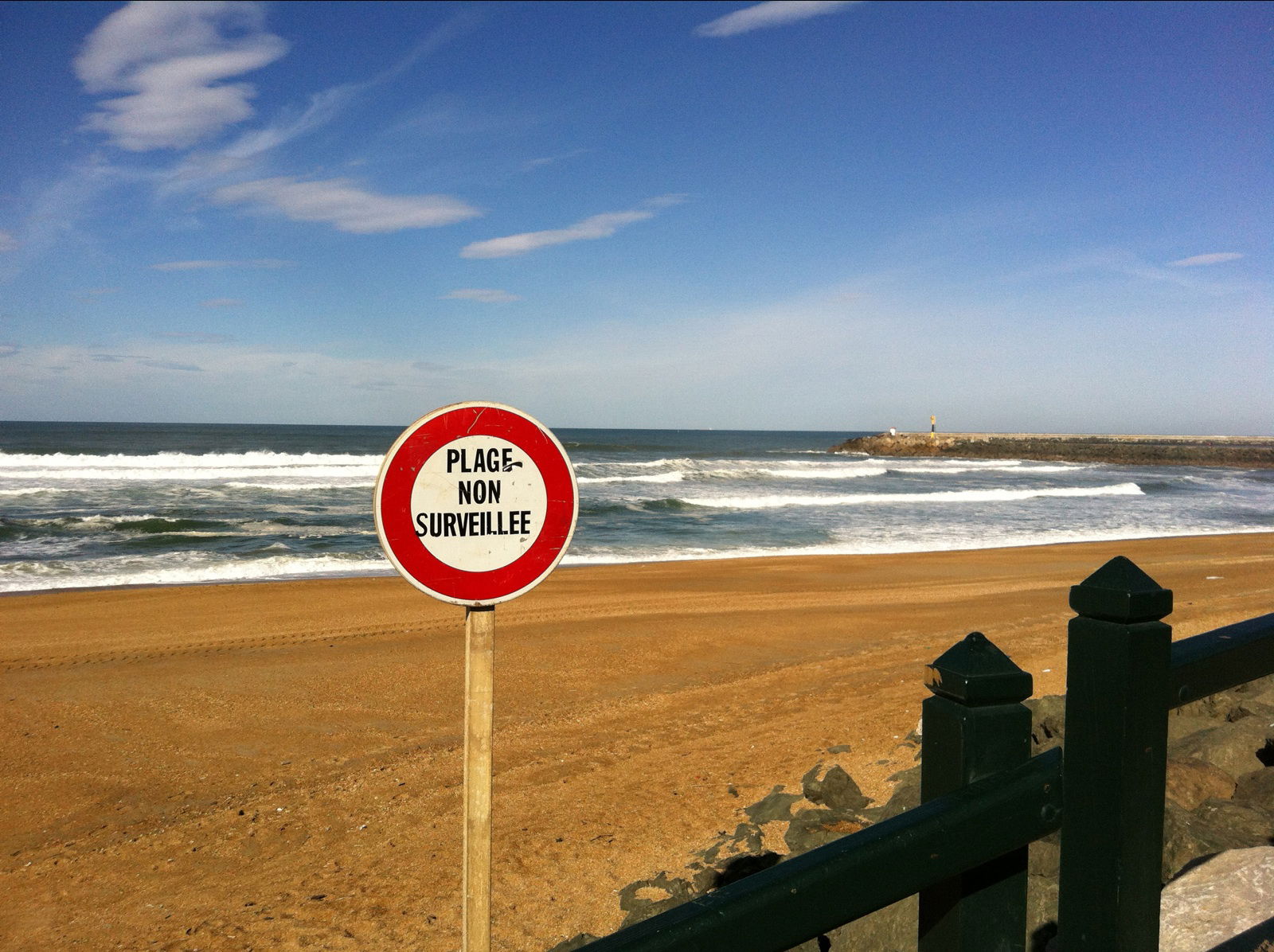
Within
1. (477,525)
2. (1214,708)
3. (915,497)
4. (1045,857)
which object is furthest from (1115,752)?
(915,497)

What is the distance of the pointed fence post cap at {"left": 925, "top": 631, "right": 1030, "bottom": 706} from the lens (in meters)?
1.46

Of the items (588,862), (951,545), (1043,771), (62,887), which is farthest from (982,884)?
(951,545)

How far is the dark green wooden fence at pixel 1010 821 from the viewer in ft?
4.23

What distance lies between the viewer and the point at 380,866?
4398mm

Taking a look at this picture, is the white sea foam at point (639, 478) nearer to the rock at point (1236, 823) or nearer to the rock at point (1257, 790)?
the rock at point (1257, 790)

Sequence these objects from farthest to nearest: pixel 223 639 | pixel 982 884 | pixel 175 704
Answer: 1. pixel 223 639
2. pixel 175 704
3. pixel 982 884

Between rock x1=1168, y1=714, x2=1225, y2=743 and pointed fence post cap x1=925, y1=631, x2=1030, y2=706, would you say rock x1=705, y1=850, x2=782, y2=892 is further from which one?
pointed fence post cap x1=925, y1=631, x2=1030, y2=706

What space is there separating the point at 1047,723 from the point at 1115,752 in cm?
329

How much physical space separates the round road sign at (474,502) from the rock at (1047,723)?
10.4 feet

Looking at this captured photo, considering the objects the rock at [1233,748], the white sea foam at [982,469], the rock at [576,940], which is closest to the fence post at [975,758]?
the rock at [576,940]

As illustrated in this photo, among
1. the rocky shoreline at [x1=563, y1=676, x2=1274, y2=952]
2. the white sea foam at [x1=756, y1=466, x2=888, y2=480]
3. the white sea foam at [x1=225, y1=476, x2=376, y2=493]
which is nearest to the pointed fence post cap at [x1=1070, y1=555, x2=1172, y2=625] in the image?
the rocky shoreline at [x1=563, y1=676, x2=1274, y2=952]

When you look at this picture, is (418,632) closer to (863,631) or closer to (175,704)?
(175,704)

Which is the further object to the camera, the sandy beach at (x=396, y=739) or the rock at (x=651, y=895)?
the sandy beach at (x=396, y=739)

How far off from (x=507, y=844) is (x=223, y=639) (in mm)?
5992
